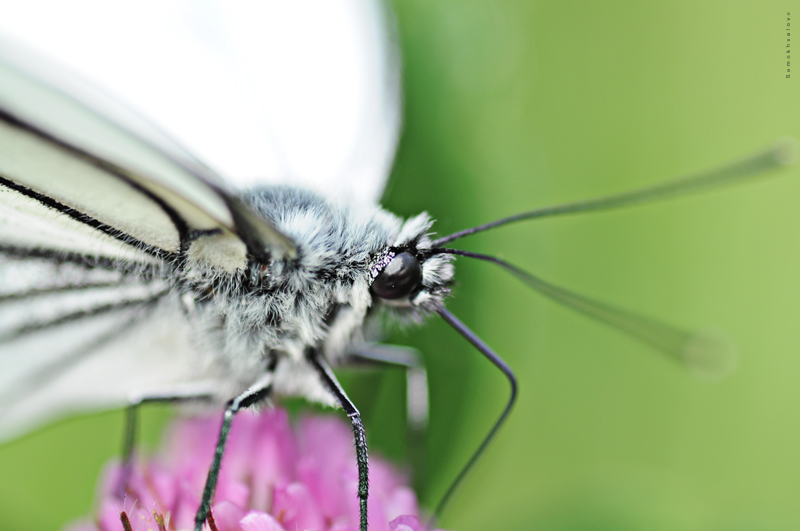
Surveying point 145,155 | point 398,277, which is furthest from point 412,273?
point 145,155

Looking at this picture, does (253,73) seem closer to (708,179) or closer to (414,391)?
(414,391)

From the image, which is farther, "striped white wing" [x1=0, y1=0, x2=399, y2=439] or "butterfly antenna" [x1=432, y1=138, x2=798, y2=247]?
"butterfly antenna" [x1=432, y1=138, x2=798, y2=247]

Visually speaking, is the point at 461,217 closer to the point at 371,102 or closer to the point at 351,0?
the point at 371,102

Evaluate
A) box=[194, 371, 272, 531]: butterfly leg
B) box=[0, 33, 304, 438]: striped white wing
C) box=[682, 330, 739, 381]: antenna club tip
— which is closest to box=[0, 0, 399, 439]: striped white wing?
box=[0, 33, 304, 438]: striped white wing

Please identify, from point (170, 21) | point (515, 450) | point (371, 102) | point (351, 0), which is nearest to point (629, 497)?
point (515, 450)

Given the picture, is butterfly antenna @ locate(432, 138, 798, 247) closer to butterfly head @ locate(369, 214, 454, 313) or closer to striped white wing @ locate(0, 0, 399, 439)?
butterfly head @ locate(369, 214, 454, 313)

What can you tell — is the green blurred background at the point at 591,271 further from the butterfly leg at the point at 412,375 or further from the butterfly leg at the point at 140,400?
the butterfly leg at the point at 140,400

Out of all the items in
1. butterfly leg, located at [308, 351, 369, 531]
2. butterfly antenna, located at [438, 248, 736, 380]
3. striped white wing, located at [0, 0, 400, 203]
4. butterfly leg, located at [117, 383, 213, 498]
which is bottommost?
butterfly leg, located at [117, 383, 213, 498]
